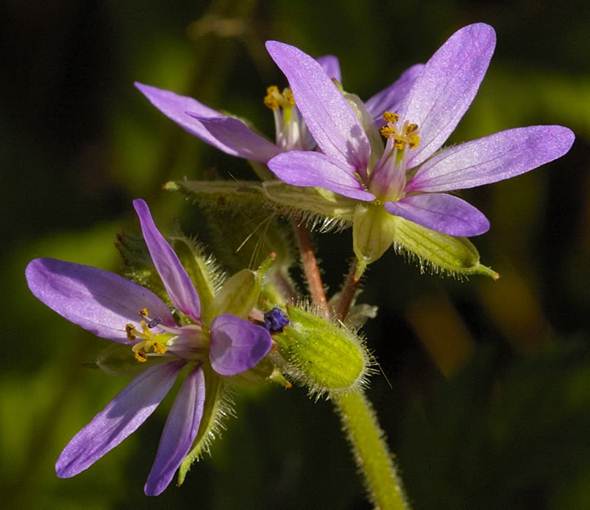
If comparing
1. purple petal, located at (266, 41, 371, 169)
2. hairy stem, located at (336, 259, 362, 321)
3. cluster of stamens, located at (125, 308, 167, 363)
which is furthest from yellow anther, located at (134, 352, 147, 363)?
purple petal, located at (266, 41, 371, 169)

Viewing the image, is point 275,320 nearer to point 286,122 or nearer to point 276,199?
point 276,199

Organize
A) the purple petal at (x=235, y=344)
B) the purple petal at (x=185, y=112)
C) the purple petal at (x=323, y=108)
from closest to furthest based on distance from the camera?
the purple petal at (x=235, y=344) < the purple petal at (x=323, y=108) < the purple petal at (x=185, y=112)

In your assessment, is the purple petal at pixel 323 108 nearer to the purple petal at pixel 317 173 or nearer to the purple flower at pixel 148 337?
the purple petal at pixel 317 173

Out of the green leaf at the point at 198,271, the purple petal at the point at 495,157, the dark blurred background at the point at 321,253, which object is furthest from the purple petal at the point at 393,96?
the dark blurred background at the point at 321,253

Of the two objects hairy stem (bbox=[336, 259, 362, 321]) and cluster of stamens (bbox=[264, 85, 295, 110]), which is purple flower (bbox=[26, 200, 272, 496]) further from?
cluster of stamens (bbox=[264, 85, 295, 110])

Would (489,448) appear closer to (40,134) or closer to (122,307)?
(122,307)

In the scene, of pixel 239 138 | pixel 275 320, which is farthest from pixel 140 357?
pixel 239 138

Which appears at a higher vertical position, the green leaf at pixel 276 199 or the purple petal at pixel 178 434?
the green leaf at pixel 276 199
